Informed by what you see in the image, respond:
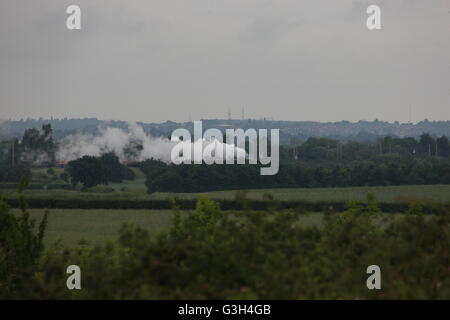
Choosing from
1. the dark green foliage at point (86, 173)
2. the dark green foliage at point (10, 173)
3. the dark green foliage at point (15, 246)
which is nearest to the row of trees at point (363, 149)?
the dark green foliage at point (86, 173)

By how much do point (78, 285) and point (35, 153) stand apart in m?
90.9

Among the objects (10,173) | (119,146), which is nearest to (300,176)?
(10,173)

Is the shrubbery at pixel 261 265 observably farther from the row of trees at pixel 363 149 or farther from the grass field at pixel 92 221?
the row of trees at pixel 363 149

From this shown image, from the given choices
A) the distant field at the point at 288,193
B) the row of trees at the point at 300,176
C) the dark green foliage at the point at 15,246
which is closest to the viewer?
the dark green foliage at the point at 15,246

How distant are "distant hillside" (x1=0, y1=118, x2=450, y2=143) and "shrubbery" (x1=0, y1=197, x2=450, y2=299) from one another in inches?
3848

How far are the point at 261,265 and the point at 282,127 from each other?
12538 cm

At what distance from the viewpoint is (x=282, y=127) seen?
13288 centimetres

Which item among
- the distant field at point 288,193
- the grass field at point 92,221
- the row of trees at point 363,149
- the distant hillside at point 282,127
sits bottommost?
the grass field at point 92,221

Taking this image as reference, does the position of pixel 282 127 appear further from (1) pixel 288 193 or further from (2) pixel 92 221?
(2) pixel 92 221

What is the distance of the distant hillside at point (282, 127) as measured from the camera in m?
117

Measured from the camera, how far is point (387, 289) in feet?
25.7

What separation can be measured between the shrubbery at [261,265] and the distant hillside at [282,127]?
97733 millimetres

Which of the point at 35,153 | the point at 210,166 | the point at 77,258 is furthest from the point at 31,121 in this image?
the point at 77,258

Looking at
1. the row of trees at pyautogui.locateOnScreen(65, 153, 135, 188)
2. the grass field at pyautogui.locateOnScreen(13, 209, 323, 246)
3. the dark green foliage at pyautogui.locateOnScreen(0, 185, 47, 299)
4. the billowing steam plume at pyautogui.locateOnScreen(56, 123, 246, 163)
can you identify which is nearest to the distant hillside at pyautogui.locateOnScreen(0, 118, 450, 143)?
the billowing steam plume at pyautogui.locateOnScreen(56, 123, 246, 163)
